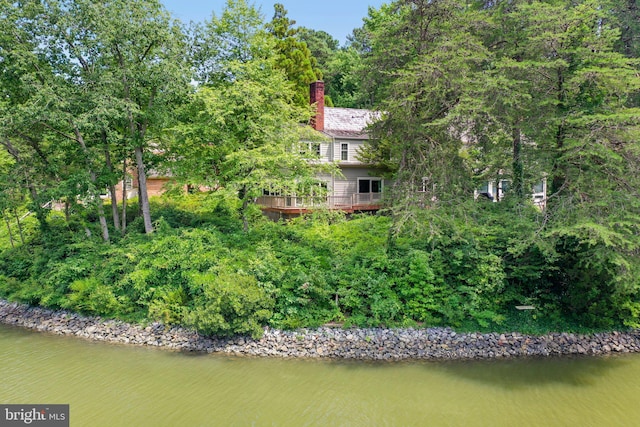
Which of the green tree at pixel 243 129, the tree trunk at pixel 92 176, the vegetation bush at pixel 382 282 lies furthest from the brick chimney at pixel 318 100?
the tree trunk at pixel 92 176

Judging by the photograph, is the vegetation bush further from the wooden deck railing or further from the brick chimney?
the brick chimney

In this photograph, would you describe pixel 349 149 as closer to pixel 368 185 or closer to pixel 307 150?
pixel 368 185

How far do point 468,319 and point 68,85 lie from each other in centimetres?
1574

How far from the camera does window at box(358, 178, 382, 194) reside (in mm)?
25109

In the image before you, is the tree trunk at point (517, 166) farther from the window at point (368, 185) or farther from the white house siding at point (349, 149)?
the window at point (368, 185)

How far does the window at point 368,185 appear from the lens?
2511 centimetres

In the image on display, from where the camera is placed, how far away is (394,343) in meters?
11.8

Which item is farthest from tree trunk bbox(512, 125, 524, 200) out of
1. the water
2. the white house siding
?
the white house siding

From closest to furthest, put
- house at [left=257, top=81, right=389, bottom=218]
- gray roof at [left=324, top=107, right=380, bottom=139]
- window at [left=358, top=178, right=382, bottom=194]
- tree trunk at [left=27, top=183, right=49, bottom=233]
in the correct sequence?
1. tree trunk at [left=27, top=183, right=49, bottom=233]
2. house at [left=257, top=81, right=389, bottom=218]
3. gray roof at [left=324, top=107, right=380, bottom=139]
4. window at [left=358, top=178, right=382, bottom=194]

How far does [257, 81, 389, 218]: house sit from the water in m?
12.0

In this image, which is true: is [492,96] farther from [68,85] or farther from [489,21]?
[68,85]

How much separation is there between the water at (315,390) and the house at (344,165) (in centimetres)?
1196

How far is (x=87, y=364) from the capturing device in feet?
37.2

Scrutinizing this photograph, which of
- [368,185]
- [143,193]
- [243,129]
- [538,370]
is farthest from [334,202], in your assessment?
[538,370]
